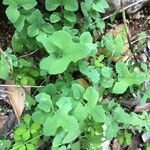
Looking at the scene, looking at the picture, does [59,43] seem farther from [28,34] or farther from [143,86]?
[143,86]

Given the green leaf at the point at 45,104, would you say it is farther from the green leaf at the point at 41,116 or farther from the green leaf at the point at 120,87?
the green leaf at the point at 120,87

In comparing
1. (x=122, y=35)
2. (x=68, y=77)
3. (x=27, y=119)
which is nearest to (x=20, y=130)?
(x=27, y=119)

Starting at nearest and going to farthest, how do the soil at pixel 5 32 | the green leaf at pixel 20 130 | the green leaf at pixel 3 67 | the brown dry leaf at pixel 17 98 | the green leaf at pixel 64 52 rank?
the green leaf at pixel 64 52, the green leaf at pixel 3 67, the green leaf at pixel 20 130, the brown dry leaf at pixel 17 98, the soil at pixel 5 32

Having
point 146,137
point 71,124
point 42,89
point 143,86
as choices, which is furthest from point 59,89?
point 146,137

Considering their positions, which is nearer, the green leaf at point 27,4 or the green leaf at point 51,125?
the green leaf at point 51,125

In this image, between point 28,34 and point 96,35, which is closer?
point 28,34

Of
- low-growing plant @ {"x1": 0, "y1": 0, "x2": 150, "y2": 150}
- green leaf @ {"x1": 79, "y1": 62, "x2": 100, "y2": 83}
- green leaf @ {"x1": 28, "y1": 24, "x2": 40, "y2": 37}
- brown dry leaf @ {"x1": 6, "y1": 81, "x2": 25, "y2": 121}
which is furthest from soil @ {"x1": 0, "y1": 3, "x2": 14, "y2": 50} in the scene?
green leaf @ {"x1": 79, "y1": 62, "x2": 100, "y2": 83}

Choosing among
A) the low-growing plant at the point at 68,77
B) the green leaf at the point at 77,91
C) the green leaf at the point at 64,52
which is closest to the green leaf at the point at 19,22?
the low-growing plant at the point at 68,77

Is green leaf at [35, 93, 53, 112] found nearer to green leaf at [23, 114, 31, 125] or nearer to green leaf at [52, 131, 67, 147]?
green leaf at [52, 131, 67, 147]

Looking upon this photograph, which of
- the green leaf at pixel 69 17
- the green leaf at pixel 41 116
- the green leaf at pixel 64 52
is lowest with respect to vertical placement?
the green leaf at pixel 41 116
